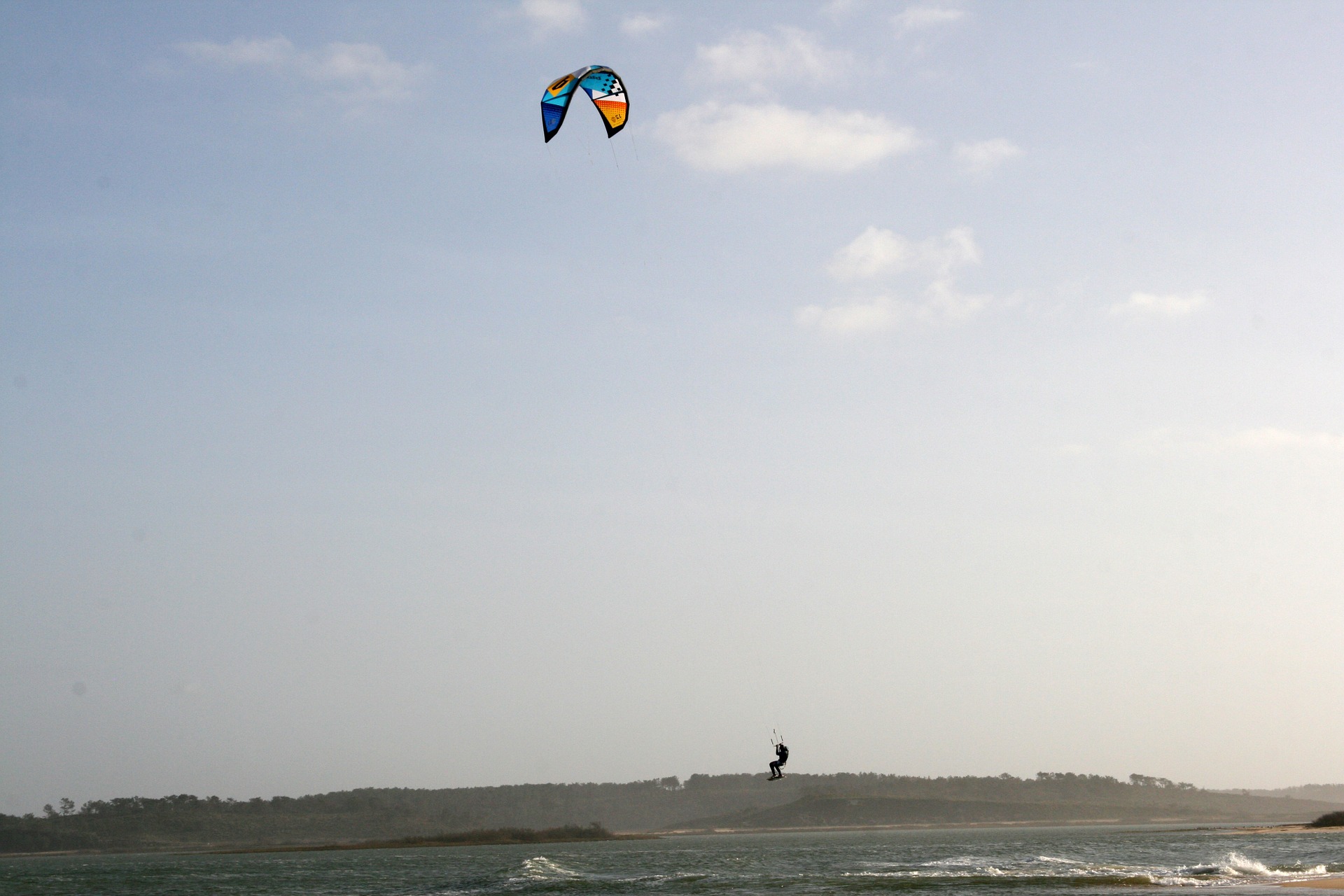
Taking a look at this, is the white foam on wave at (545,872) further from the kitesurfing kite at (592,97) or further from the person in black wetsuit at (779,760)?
the kitesurfing kite at (592,97)

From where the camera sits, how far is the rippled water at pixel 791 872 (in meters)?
36.0

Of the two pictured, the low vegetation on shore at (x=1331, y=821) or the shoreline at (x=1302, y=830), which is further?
the low vegetation on shore at (x=1331, y=821)

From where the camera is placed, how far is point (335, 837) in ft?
475

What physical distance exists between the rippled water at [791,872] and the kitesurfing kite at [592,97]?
73.2 feet

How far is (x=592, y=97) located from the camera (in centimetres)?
2530

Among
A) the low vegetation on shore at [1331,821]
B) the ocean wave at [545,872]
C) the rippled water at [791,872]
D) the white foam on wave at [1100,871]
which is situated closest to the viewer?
the white foam on wave at [1100,871]

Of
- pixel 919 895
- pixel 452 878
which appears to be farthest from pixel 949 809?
pixel 919 895

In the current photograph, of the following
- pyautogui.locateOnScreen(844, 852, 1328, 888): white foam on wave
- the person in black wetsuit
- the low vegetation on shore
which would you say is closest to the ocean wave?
pyautogui.locateOnScreen(844, 852, 1328, 888): white foam on wave

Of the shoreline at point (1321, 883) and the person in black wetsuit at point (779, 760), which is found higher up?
the person in black wetsuit at point (779, 760)

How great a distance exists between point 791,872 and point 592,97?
32.1 m

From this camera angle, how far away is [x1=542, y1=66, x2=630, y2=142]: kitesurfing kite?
24.6 m

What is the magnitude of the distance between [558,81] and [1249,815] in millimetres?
189610

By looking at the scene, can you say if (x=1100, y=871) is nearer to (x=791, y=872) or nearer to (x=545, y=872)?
(x=791, y=872)

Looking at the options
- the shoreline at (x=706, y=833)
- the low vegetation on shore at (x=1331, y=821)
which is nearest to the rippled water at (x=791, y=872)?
the low vegetation on shore at (x=1331, y=821)
